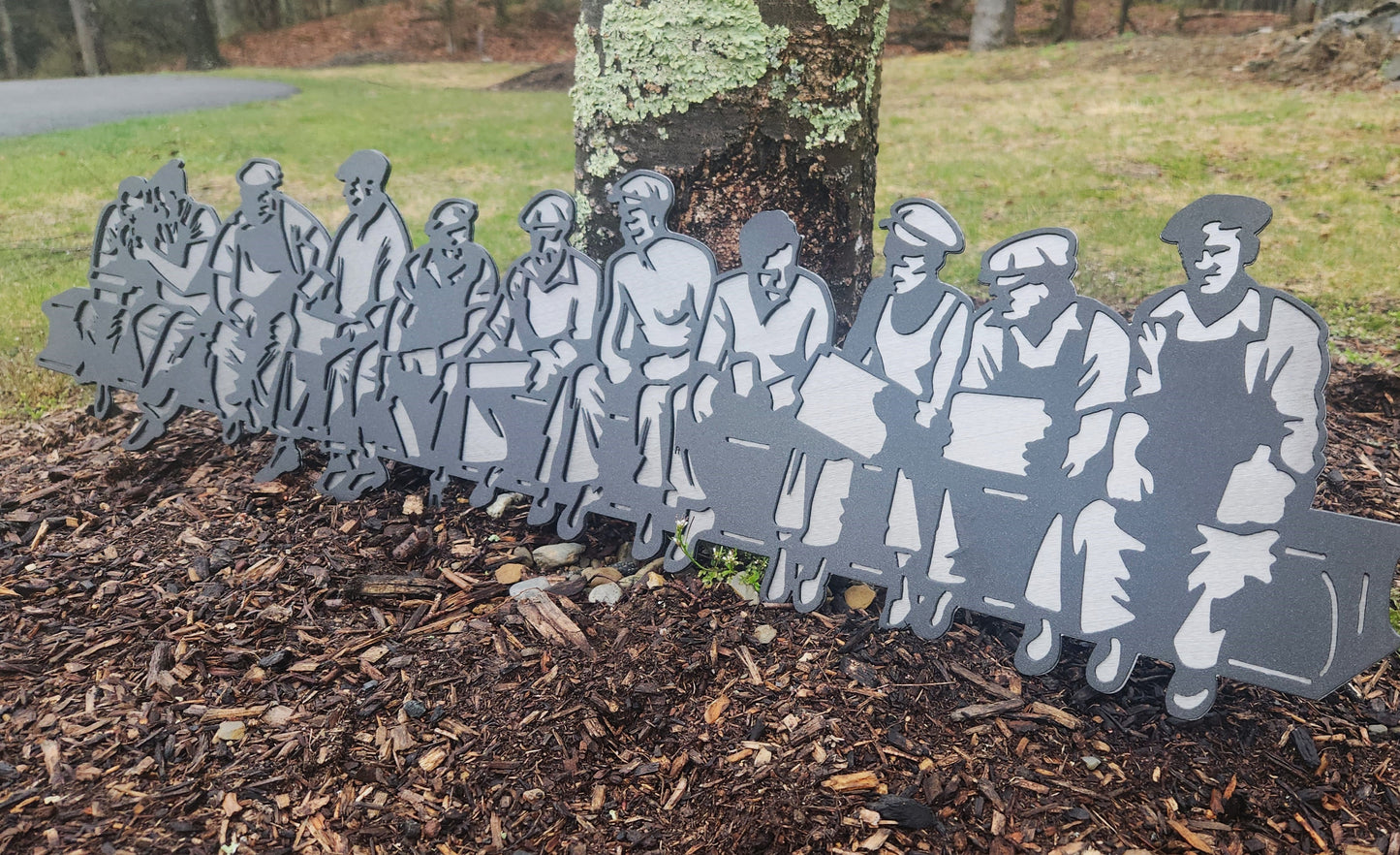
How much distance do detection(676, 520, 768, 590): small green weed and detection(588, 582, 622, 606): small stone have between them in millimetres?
212

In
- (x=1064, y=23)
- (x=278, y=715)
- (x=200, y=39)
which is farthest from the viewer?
(x=200, y=39)

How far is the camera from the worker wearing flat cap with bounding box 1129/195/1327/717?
74.8 inches

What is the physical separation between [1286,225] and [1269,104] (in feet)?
12.8

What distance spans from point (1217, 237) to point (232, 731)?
2.44 metres

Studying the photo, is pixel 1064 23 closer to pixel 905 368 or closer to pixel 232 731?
pixel 905 368

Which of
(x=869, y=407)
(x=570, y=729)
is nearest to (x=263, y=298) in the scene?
(x=570, y=729)

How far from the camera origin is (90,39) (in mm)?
16062

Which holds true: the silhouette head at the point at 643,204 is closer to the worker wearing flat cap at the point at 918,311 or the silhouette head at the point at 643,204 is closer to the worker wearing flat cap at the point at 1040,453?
the worker wearing flat cap at the point at 918,311

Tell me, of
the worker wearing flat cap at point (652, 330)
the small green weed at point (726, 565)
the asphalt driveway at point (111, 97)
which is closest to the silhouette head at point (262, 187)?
the worker wearing flat cap at point (652, 330)

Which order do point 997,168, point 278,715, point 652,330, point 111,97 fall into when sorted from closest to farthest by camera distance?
point 278,715, point 652,330, point 997,168, point 111,97

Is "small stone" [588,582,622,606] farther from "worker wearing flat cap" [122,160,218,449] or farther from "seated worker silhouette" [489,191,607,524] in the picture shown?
"worker wearing flat cap" [122,160,218,449]

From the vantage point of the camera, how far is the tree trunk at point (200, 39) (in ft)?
54.4

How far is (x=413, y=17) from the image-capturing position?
22812 millimetres

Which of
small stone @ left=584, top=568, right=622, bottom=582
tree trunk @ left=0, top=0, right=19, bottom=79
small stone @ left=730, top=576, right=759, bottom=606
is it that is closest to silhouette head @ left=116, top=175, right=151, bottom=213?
small stone @ left=584, top=568, right=622, bottom=582
